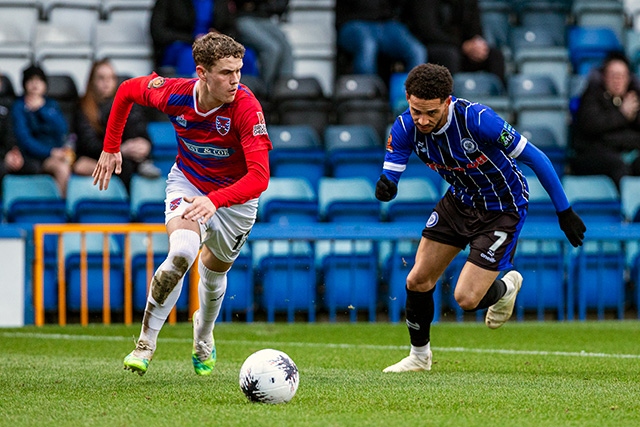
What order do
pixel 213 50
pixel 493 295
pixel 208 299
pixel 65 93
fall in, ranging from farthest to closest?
pixel 65 93 → pixel 493 295 → pixel 208 299 → pixel 213 50

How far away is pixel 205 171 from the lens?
22.3ft

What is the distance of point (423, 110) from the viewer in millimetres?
6598

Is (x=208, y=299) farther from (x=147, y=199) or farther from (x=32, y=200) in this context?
(x=32, y=200)

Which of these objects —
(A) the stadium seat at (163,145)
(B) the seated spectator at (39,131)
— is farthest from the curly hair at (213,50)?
(A) the stadium seat at (163,145)

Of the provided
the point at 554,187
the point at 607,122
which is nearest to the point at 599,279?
the point at 607,122

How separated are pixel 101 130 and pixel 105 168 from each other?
530 cm

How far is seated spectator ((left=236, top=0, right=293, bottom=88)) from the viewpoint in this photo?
44.5 ft

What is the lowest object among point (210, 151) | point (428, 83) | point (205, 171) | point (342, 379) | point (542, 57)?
point (342, 379)

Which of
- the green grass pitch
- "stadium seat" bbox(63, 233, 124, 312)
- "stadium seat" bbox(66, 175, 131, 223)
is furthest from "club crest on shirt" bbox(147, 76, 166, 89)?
"stadium seat" bbox(66, 175, 131, 223)

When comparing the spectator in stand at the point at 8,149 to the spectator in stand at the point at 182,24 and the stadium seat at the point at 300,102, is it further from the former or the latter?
the stadium seat at the point at 300,102

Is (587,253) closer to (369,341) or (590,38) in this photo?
(369,341)

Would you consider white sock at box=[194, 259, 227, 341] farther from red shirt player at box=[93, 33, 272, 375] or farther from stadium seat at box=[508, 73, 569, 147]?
stadium seat at box=[508, 73, 569, 147]

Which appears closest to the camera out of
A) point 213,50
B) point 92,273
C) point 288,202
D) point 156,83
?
point 213,50

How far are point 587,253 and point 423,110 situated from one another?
17.2ft
